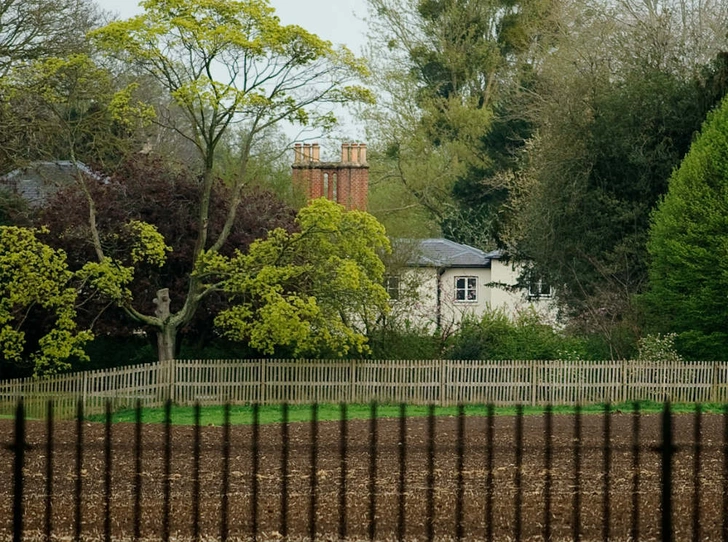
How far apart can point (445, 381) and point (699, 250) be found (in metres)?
7.56

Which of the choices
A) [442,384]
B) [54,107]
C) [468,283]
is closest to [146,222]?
[54,107]

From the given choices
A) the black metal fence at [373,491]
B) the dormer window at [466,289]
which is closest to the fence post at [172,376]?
the black metal fence at [373,491]

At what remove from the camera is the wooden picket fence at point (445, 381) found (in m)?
32.1

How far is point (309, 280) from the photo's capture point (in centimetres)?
3297

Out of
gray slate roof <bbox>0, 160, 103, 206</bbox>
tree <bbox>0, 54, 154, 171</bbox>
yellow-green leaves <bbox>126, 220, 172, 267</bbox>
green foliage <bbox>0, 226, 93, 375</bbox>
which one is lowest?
green foliage <bbox>0, 226, 93, 375</bbox>

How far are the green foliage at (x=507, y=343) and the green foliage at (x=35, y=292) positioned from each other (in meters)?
10.2

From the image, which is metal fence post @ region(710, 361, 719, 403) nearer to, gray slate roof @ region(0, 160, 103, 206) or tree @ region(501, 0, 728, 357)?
A: tree @ region(501, 0, 728, 357)

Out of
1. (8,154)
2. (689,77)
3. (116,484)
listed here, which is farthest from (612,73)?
(116,484)

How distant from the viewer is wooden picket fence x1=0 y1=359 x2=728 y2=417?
32.1m

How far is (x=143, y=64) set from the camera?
32.2m

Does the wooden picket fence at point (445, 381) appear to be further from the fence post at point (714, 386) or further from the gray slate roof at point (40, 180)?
the gray slate roof at point (40, 180)

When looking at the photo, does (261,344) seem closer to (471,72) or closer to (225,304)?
(225,304)

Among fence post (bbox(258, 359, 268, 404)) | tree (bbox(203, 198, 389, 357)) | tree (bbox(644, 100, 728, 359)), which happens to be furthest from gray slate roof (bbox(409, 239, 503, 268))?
fence post (bbox(258, 359, 268, 404))

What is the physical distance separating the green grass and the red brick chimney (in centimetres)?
1436
